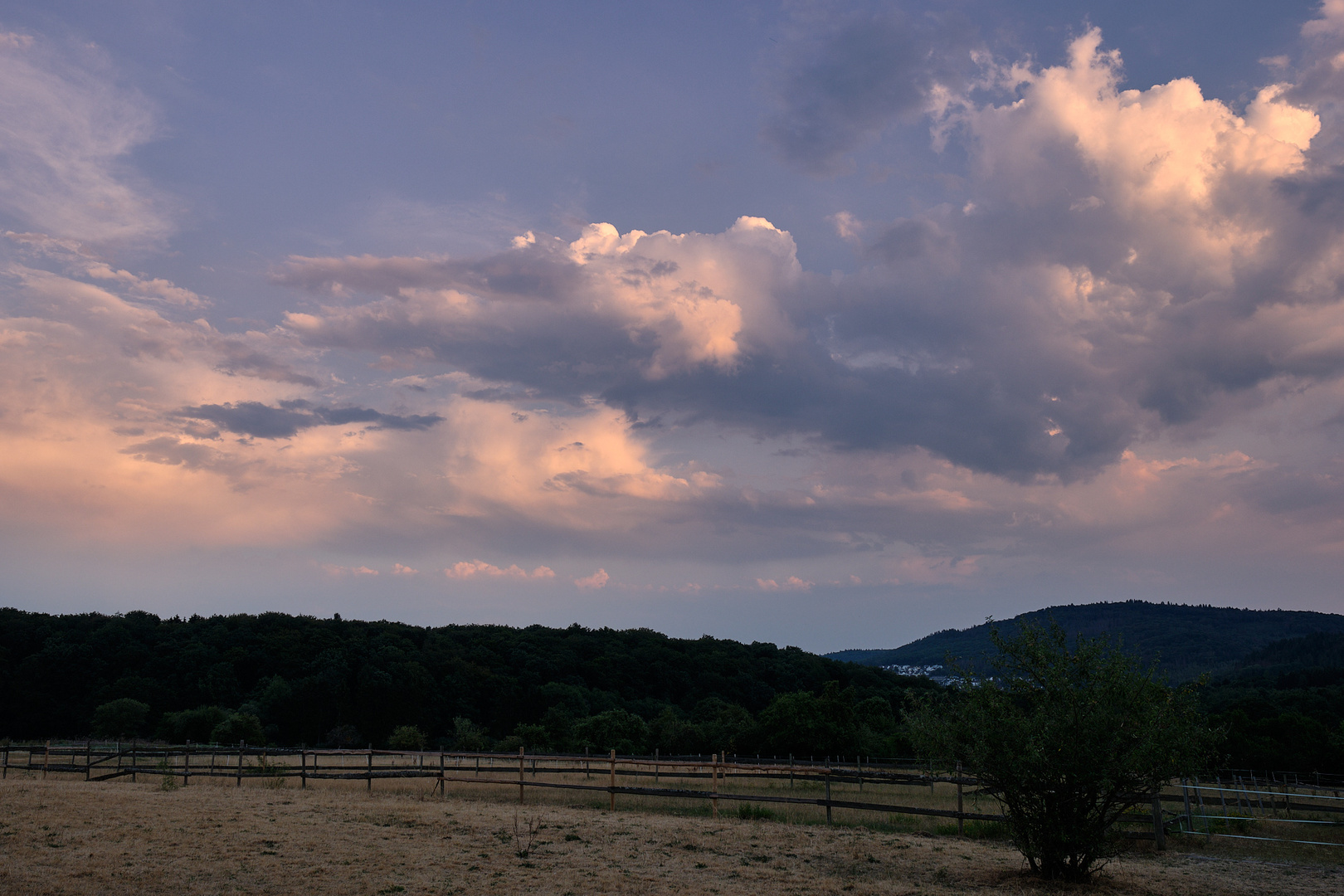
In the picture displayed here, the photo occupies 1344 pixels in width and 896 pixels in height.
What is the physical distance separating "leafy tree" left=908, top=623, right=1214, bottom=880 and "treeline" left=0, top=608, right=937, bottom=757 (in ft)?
125

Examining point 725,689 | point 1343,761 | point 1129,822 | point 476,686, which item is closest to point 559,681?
point 476,686

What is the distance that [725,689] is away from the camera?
96688 millimetres

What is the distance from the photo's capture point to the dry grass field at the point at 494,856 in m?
12.8

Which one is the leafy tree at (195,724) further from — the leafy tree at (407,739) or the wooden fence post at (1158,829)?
the wooden fence post at (1158,829)

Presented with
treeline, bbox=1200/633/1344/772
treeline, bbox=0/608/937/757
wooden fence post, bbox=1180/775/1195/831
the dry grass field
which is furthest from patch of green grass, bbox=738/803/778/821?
treeline, bbox=1200/633/1344/772

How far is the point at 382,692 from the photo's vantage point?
76.8 m

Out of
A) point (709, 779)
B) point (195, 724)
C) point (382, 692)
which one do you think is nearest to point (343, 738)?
point (382, 692)

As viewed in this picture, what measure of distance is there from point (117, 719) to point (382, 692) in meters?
20.6

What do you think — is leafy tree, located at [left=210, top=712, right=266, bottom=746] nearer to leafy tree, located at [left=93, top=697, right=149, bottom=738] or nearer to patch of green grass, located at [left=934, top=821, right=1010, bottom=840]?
leafy tree, located at [left=93, top=697, right=149, bottom=738]

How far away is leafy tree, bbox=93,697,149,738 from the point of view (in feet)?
209

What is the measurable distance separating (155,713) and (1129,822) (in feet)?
246

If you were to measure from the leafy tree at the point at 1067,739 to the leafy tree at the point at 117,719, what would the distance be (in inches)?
2760

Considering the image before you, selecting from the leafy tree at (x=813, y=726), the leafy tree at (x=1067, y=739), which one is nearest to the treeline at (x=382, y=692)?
the leafy tree at (x=813, y=726)

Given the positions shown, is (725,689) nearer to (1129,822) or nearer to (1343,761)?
(1343,761)
